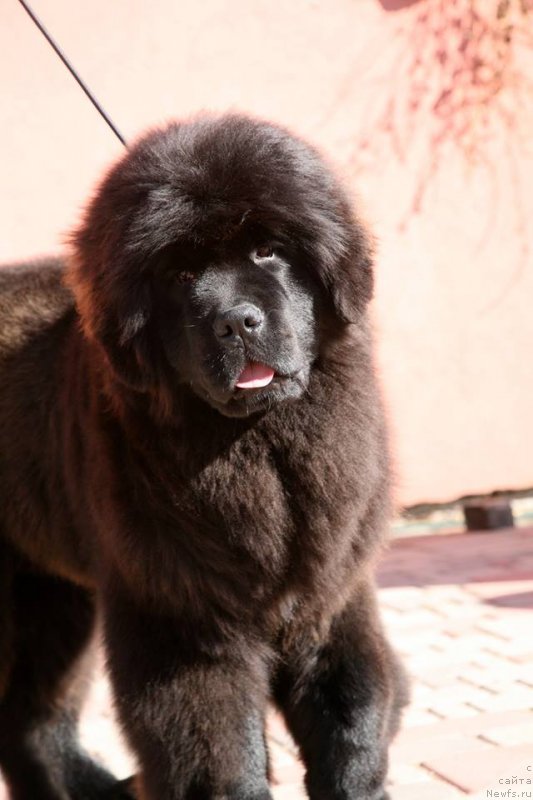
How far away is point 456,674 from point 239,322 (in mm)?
2203

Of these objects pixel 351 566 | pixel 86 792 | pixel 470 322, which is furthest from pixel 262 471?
pixel 470 322

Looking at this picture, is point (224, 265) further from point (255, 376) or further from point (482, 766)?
point (482, 766)

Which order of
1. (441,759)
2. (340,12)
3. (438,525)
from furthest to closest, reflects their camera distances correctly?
(438,525)
(340,12)
(441,759)

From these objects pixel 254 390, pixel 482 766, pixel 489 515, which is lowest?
pixel 489 515

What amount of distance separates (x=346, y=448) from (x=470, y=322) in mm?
4277

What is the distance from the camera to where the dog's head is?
2.72 metres

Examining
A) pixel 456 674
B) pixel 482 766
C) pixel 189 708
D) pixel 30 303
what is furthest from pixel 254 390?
pixel 456 674

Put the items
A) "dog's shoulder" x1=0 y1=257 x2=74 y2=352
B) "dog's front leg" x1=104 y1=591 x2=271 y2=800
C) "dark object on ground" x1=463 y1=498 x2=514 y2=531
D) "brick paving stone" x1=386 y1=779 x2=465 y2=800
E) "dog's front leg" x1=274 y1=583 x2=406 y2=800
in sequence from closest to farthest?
"dog's front leg" x1=104 y1=591 x2=271 y2=800 < "dog's front leg" x1=274 y1=583 x2=406 y2=800 < "brick paving stone" x1=386 y1=779 x2=465 y2=800 < "dog's shoulder" x1=0 y1=257 x2=74 y2=352 < "dark object on ground" x1=463 y1=498 x2=514 y2=531

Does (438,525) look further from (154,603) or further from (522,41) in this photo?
(154,603)

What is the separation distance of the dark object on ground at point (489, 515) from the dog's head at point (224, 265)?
4207mm

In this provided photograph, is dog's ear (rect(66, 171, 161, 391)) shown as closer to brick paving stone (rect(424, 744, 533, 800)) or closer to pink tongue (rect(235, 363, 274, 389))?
pink tongue (rect(235, 363, 274, 389))

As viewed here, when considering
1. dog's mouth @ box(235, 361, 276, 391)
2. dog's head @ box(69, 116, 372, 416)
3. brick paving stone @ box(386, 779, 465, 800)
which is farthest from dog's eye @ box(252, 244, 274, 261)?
brick paving stone @ box(386, 779, 465, 800)

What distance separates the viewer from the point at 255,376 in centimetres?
272

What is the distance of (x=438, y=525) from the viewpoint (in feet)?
24.4
